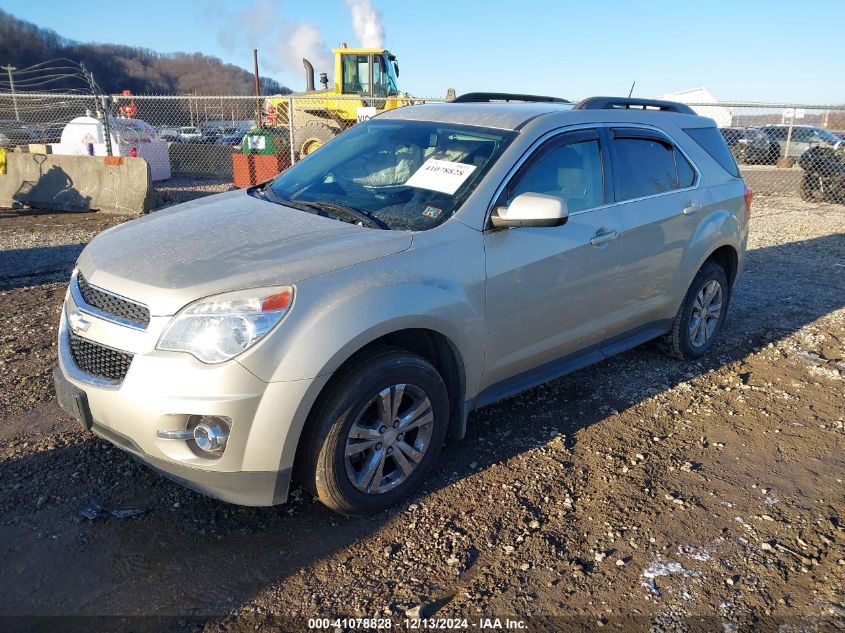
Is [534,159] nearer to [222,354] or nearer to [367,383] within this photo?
[367,383]

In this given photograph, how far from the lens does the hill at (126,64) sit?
64.0 meters

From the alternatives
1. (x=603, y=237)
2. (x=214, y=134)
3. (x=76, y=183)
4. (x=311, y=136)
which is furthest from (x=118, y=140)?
(x=603, y=237)

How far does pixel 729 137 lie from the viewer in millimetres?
20094

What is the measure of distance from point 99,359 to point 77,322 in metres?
0.25

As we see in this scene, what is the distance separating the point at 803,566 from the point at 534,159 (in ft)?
7.61

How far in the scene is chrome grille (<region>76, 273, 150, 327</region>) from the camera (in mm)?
2654

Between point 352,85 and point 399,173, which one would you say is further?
point 352,85

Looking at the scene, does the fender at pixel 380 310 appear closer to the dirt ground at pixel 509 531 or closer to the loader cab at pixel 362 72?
the dirt ground at pixel 509 531

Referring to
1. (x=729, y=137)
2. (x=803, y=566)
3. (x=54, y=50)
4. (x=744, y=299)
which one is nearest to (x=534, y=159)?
(x=803, y=566)

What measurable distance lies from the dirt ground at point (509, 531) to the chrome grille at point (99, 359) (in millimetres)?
714

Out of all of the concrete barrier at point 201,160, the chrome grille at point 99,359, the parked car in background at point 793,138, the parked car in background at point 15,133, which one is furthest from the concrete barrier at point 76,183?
the parked car in background at point 793,138

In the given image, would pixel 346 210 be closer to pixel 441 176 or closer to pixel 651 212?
pixel 441 176

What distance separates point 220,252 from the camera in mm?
2893

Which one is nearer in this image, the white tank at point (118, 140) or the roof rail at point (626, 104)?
the roof rail at point (626, 104)
